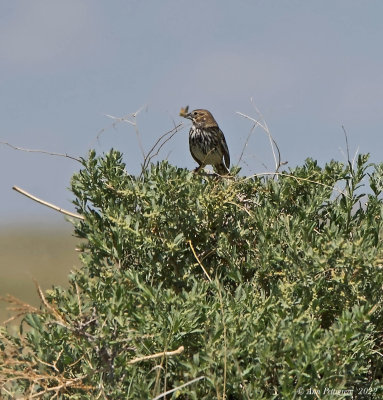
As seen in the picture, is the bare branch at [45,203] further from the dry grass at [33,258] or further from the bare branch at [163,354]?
the dry grass at [33,258]

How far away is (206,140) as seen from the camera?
9.95 m

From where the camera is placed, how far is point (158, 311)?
4840 mm

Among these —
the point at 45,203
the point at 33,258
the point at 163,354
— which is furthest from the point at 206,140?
the point at 33,258

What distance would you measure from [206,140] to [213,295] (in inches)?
185

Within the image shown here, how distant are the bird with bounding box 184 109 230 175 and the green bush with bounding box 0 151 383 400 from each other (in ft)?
12.6

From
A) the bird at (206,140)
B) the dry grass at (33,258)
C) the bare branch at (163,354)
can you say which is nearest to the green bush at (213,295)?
the bare branch at (163,354)

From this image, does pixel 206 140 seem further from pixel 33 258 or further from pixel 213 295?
pixel 33 258

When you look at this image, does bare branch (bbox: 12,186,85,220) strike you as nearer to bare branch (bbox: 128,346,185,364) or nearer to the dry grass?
bare branch (bbox: 128,346,185,364)

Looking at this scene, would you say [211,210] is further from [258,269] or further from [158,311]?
[158,311]

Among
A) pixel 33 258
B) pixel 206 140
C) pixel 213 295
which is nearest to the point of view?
pixel 213 295

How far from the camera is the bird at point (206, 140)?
9805 mm

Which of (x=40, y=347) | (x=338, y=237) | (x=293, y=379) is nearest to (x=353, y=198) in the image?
(x=338, y=237)


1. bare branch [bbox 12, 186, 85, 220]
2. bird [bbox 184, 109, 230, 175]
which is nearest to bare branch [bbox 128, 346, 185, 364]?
bare branch [bbox 12, 186, 85, 220]

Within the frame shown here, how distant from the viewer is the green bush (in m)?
4.73
